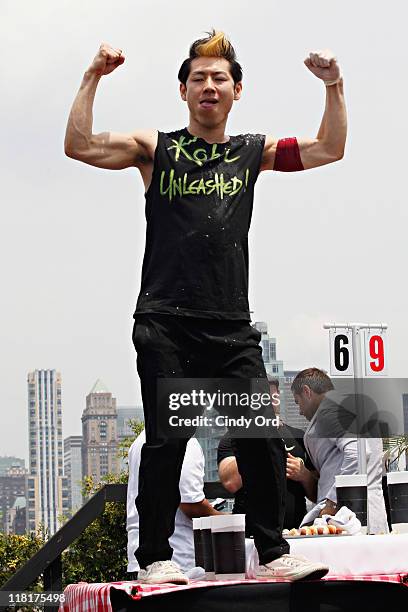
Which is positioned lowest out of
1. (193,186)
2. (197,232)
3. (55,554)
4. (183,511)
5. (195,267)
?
(55,554)

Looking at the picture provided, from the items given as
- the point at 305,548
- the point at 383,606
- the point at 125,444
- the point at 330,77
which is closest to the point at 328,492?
the point at 305,548

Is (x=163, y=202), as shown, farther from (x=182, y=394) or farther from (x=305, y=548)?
(x=305, y=548)

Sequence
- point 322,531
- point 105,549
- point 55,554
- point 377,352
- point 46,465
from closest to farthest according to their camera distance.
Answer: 1. point 322,531
2. point 55,554
3. point 377,352
4. point 105,549
5. point 46,465

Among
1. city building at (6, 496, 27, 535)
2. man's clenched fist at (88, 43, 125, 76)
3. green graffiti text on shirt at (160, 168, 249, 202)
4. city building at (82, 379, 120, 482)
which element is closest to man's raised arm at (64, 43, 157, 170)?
man's clenched fist at (88, 43, 125, 76)

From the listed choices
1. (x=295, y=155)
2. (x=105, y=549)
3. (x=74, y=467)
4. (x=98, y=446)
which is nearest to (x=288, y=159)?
(x=295, y=155)

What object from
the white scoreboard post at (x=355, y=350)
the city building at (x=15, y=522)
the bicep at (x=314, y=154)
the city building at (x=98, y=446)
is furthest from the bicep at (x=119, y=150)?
the city building at (x=98, y=446)

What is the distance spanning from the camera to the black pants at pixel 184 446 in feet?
11.3

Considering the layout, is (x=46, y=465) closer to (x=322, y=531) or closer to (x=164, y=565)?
(x=322, y=531)

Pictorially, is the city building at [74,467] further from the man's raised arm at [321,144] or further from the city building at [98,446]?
the man's raised arm at [321,144]

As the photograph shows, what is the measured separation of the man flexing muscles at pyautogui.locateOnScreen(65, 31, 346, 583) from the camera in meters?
3.47

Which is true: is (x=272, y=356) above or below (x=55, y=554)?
above

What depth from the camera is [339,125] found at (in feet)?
12.4

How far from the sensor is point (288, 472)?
210 inches

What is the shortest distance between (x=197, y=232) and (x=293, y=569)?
108cm
